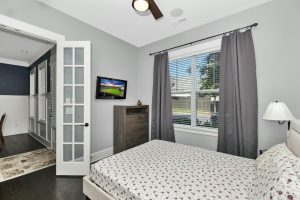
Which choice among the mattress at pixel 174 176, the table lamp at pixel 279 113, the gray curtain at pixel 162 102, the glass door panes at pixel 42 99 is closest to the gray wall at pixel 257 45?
the gray curtain at pixel 162 102

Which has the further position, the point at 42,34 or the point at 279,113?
the point at 42,34

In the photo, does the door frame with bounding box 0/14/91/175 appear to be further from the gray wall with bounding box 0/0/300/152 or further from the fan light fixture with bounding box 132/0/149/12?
the fan light fixture with bounding box 132/0/149/12

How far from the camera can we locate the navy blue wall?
16.2 ft

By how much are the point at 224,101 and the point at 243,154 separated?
0.89 m

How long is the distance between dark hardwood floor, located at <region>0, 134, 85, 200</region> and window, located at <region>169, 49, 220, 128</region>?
2.27m

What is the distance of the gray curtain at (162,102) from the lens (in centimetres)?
331

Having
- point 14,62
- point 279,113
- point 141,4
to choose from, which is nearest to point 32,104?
point 14,62

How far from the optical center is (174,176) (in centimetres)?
139

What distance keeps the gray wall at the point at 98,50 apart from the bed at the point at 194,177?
5.07 feet

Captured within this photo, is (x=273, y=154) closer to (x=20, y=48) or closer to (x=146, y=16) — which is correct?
(x=146, y=16)

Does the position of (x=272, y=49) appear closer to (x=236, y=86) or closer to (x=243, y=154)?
(x=236, y=86)

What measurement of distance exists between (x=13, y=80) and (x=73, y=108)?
172 inches

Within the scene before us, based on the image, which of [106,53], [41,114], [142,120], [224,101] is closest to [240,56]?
[224,101]

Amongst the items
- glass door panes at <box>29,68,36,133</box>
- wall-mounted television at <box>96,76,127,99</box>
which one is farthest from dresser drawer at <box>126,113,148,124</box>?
glass door panes at <box>29,68,36,133</box>
